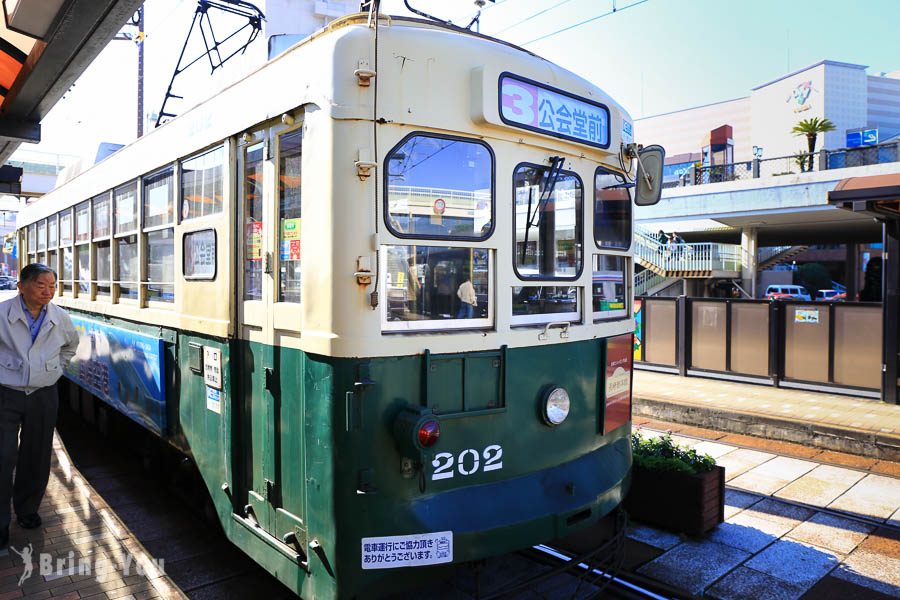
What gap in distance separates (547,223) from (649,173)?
1.08 meters

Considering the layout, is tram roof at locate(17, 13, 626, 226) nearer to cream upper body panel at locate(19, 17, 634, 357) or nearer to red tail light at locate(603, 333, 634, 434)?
cream upper body panel at locate(19, 17, 634, 357)

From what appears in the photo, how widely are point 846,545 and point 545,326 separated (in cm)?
306

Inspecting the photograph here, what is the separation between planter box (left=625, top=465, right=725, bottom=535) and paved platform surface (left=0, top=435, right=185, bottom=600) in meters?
3.37

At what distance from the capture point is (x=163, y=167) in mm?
4625

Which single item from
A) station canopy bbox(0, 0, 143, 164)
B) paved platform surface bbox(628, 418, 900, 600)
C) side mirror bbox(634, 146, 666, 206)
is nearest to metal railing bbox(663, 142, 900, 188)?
paved platform surface bbox(628, 418, 900, 600)

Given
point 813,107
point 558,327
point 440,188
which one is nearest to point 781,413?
point 558,327

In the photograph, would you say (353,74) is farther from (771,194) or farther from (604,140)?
(771,194)

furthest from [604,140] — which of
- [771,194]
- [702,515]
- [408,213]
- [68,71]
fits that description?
[771,194]

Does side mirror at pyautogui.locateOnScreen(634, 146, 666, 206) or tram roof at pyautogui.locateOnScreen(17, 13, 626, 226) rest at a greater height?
tram roof at pyautogui.locateOnScreen(17, 13, 626, 226)

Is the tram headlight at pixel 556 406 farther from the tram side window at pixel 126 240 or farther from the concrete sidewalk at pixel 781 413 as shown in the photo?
the concrete sidewalk at pixel 781 413

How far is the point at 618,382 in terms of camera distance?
423 centimetres

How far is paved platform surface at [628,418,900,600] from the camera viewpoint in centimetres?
412

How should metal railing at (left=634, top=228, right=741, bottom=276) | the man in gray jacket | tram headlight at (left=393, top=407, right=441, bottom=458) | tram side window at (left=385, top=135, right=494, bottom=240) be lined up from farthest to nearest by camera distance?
metal railing at (left=634, top=228, right=741, bottom=276)
the man in gray jacket
tram side window at (left=385, top=135, right=494, bottom=240)
tram headlight at (left=393, top=407, right=441, bottom=458)

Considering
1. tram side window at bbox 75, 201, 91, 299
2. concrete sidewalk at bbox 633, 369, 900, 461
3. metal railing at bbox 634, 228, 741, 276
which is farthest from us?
metal railing at bbox 634, 228, 741, 276
